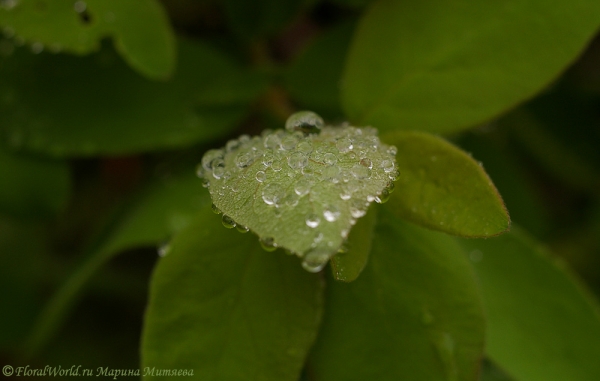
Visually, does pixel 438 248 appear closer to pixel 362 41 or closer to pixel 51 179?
pixel 362 41

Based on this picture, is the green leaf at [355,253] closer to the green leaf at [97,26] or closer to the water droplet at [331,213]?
the water droplet at [331,213]

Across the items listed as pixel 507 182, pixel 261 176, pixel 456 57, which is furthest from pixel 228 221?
pixel 507 182

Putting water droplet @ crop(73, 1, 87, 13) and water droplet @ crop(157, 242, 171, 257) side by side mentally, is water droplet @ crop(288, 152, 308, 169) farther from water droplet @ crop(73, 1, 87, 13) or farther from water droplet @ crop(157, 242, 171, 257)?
water droplet @ crop(73, 1, 87, 13)

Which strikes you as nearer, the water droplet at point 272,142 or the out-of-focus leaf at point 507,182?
the water droplet at point 272,142

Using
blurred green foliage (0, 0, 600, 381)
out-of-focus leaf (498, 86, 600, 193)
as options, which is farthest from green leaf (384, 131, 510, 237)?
out-of-focus leaf (498, 86, 600, 193)

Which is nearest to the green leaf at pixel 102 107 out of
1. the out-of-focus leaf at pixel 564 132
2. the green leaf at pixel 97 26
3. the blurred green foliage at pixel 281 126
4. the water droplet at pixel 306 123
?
the blurred green foliage at pixel 281 126

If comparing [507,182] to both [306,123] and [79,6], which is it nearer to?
[306,123]

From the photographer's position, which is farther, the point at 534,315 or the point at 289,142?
the point at 534,315
